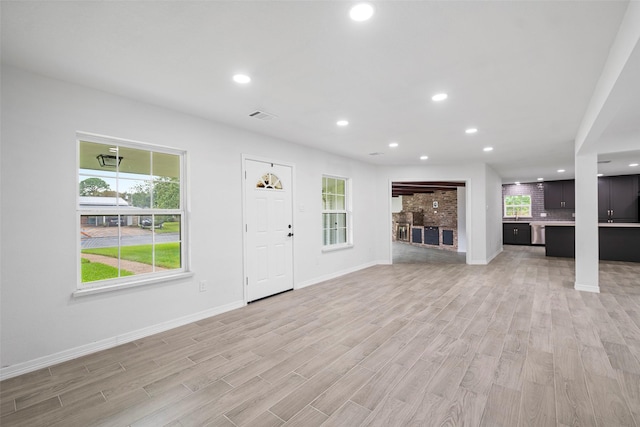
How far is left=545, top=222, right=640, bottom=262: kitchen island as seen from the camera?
23.9ft

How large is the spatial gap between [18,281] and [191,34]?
97.7 inches

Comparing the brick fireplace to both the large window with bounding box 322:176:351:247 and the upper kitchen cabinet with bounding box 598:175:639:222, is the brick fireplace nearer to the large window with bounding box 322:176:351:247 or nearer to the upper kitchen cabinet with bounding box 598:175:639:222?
the upper kitchen cabinet with bounding box 598:175:639:222

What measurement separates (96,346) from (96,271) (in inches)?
28.4

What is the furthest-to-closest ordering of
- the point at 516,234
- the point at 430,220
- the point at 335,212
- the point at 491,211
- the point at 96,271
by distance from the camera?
the point at 430,220, the point at 516,234, the point at 491,211, the point at 335,212, the point at 96,271

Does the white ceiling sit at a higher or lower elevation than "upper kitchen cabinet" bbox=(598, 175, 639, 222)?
higher

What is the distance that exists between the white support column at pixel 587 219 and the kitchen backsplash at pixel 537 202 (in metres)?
7.69

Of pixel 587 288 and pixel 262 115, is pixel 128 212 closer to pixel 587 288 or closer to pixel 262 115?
pixel 262 115

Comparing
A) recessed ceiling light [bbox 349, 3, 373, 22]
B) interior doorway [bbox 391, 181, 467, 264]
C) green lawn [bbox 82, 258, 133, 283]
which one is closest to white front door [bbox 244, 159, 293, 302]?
green lawn [bbox 82, 258, 133, 283]

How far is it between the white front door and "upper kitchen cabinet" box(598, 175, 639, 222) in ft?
34.5

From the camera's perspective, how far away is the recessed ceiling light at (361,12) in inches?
67.4

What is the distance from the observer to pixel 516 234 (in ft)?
36.5

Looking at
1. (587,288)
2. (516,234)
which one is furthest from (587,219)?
(516,234)

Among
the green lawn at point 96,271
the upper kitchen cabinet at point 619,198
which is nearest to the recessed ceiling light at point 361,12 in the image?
the green lawn at point 96,271

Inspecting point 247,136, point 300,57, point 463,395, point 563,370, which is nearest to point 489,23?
point 300,57
